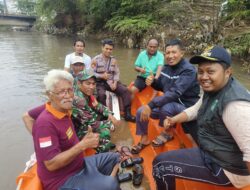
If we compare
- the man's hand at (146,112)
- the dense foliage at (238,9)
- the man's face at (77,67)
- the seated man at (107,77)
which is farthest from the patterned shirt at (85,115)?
the dense foliage at (238,9)

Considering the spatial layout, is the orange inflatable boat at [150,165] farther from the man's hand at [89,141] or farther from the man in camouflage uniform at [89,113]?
the man's hand at [89,141]

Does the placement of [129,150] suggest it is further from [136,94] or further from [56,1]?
[56,1]

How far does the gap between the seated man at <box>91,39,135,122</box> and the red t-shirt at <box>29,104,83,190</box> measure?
2809 millimetres

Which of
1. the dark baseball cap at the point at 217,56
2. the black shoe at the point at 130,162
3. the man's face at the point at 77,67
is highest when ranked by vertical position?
the dark baseball cap at the point at 217,56

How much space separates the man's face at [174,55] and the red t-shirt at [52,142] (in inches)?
70.2

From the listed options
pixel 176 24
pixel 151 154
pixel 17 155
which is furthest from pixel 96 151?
pixel 176 24

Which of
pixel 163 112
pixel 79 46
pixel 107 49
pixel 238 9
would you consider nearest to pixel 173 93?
pixel 163 112

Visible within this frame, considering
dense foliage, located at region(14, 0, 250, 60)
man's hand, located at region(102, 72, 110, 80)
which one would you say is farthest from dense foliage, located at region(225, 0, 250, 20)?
man's hand, located at region(102, 72, 110, 80)

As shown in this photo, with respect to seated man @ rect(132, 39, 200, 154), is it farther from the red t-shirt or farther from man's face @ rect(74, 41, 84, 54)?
man's face @ rect(74, 41, 84, 54)

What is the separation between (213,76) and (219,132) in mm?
416

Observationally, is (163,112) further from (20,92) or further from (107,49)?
(20,92)

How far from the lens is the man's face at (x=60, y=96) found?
209 centimetres

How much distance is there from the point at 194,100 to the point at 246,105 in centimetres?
177

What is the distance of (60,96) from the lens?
2.09 meters
